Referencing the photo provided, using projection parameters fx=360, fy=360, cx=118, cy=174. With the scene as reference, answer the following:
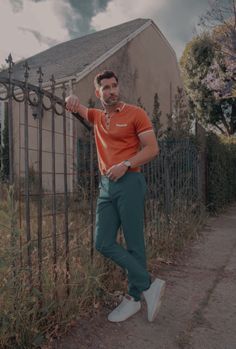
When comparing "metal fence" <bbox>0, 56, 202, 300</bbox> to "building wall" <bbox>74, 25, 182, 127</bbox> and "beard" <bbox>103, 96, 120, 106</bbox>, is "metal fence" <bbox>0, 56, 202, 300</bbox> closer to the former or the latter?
"beard" <bbox>103, 96, 120, 106</bbox>

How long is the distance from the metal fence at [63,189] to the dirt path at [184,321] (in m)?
0.45

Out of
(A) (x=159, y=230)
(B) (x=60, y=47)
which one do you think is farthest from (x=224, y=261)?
(B) (x=60, y=47)

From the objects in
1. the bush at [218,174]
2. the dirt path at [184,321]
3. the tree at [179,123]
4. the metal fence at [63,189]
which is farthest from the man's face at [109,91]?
the bush at [218,174]

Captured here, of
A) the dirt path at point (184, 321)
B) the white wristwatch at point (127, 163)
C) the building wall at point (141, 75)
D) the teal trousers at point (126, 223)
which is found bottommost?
the dirt path at point (184, 321)

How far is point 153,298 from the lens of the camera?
9.42ft

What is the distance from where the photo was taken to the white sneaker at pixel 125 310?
112 inches

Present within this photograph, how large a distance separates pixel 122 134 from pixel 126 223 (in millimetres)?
679

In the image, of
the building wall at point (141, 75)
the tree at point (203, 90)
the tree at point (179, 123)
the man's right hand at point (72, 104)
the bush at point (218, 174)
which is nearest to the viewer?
the man's right hand at point (72, 104)

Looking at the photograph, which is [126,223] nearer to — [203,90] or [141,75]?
[141,75]

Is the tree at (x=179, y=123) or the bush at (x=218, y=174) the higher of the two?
the tree at (x=179, y=123)

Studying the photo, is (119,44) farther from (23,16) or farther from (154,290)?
(154,290)

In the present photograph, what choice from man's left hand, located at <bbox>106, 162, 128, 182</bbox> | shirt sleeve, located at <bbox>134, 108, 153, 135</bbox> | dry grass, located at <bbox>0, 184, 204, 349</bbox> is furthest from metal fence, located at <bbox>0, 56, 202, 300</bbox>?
shirt sleeve, located at <bbox>134, 108, 153, 135</bbox>

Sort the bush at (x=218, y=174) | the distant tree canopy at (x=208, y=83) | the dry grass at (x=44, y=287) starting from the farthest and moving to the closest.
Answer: the distant tree canopy at (x=208, y=83) < the bush at (x=218, y=174) < the dry grass at (x=44, y=287)

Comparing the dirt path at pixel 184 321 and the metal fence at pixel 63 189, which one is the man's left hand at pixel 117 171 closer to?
the metal fence at pixel 63 189
